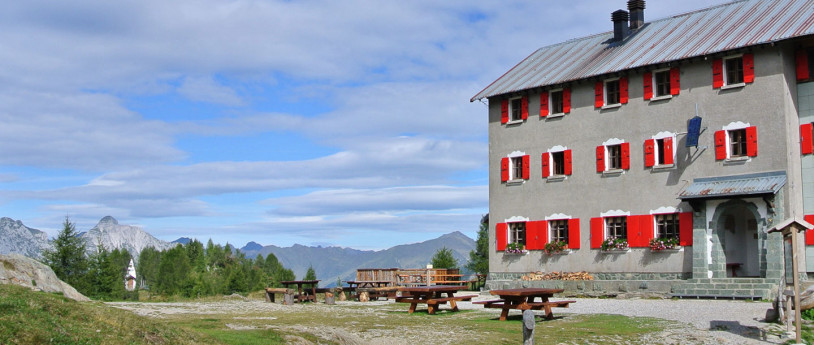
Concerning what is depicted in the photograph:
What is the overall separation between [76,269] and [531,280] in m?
21.2

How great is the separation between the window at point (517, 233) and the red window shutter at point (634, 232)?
499 cm

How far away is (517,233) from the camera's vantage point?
33156 mm

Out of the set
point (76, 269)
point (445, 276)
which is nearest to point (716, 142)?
point (445, 276)

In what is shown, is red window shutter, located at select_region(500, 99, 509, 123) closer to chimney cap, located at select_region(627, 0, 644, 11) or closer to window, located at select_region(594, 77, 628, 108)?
window, located at select_region(594, 77, 628, 108)

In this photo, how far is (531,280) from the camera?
103 feet

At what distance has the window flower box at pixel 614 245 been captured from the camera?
29234mm

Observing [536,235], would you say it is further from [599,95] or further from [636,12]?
[636,12]

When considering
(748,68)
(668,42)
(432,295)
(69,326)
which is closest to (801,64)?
(748,68)

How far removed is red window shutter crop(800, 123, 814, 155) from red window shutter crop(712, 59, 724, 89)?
304 cm

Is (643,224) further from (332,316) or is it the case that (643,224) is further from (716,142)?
(332,316)

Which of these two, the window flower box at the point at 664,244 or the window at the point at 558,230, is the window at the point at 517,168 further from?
the window flower box at the point at 664,244

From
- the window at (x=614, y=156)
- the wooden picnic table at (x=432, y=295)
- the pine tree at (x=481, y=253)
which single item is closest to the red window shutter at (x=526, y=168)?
the window at (x=614, y=156)

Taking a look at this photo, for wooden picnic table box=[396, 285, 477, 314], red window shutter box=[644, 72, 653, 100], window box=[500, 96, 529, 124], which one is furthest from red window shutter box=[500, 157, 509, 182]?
wooden picnic table box=[396, 285, 477, 314]

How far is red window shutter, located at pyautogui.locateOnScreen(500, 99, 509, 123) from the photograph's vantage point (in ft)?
110
